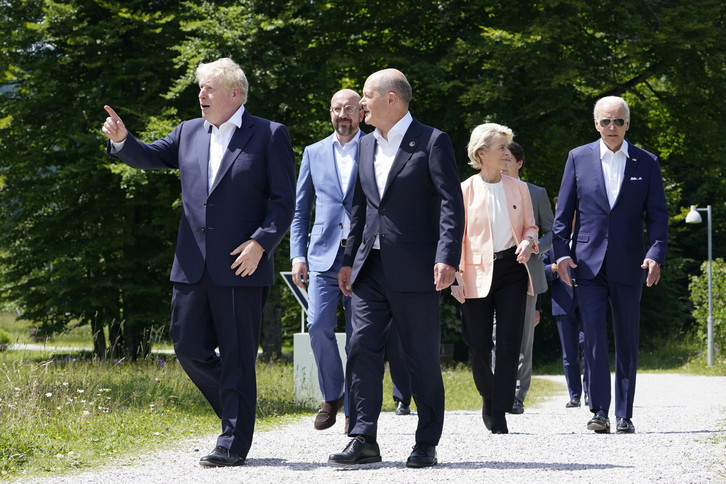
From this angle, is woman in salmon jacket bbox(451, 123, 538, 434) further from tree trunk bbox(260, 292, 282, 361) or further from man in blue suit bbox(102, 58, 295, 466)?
tree trunk bbox(260, 292, 282, 361)

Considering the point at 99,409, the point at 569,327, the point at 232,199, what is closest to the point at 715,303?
the point at 569,327

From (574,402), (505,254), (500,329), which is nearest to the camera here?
(500,329)

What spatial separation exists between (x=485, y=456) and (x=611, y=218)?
242 centimetres

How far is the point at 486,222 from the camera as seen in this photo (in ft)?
25.3

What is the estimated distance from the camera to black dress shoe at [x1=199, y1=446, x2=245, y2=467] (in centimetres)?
577

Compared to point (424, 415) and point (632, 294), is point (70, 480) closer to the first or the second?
point (424, 415)

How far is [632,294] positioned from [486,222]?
4.08 feet

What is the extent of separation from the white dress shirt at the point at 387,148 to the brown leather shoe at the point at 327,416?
2592 mm

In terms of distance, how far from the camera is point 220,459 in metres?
5.79

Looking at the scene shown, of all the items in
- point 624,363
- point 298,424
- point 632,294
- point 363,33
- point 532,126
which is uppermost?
point 363,33

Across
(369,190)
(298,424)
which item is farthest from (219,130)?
(298,424)

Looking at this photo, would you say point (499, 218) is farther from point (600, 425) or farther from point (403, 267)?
point (403, 267)

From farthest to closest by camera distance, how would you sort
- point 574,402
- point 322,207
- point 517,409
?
point 574,402 < point 517,409 < point 322,207

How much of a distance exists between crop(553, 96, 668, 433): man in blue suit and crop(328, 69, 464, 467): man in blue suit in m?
2.22
